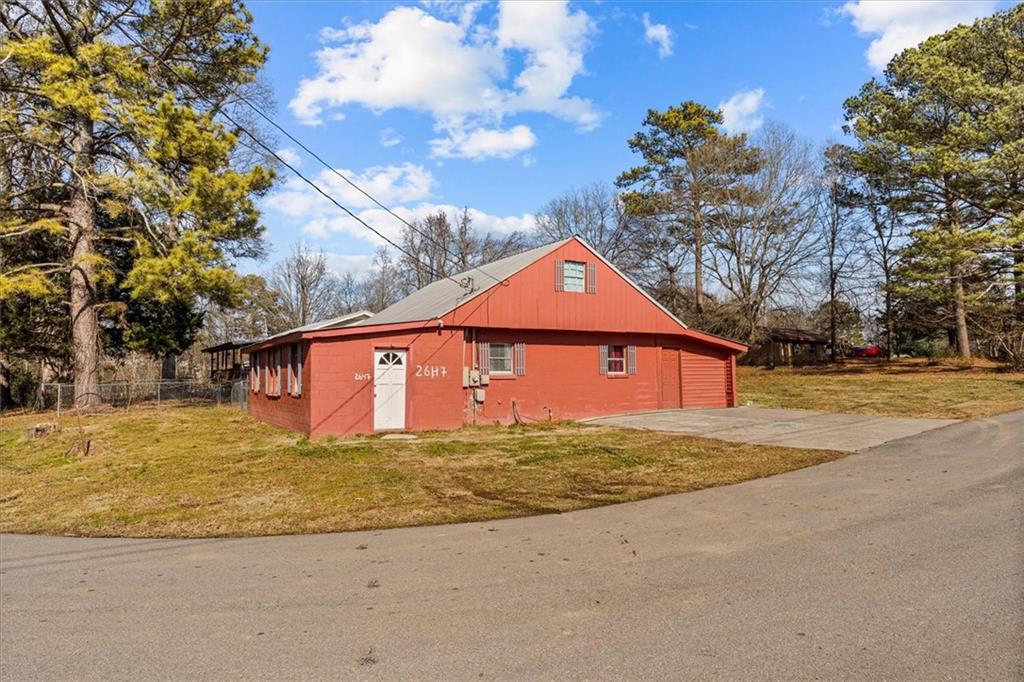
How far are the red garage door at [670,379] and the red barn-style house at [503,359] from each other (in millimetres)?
41

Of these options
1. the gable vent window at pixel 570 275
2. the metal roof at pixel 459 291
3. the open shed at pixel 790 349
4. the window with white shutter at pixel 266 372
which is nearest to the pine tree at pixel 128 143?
the window with white shutter at pixel 266 372

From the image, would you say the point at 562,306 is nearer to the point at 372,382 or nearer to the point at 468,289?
the point at 468,289

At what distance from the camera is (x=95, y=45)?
18125 mm

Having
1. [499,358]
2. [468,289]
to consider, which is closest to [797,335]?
[499,358]

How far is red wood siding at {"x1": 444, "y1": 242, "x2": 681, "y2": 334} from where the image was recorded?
54.9 feet

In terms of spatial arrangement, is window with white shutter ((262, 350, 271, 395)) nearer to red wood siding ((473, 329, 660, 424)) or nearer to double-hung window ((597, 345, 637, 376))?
red wood siding ((473, 329, 660, 424))

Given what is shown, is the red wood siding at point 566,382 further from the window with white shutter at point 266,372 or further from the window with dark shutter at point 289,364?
the window with white shutter at point 266,372

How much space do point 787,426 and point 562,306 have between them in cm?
704

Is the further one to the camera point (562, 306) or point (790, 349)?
point (790, 349)

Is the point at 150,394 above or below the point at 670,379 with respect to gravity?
below

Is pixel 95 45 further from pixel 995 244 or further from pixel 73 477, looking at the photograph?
pixel 995 244

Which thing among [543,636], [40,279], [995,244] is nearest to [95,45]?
[40,279]

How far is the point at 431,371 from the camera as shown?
51.6 feet

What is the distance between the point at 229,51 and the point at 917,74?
25.9m
